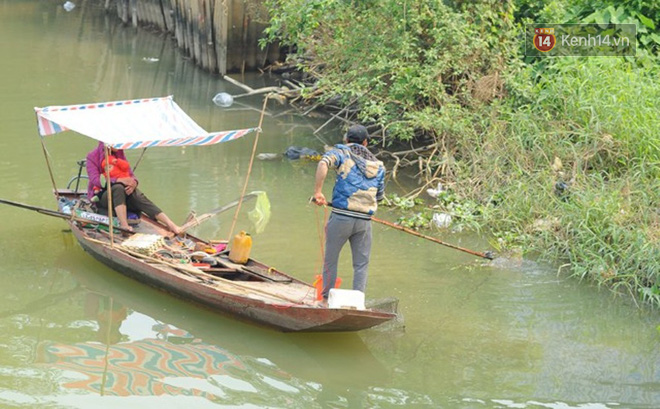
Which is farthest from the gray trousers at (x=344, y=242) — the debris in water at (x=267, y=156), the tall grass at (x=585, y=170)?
the debris in water at (x=267, y=156)

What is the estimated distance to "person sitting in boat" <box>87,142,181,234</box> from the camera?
959cm

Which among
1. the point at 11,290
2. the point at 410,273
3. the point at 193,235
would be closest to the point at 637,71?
the point at 410,273

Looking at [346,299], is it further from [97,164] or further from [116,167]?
[97,164]

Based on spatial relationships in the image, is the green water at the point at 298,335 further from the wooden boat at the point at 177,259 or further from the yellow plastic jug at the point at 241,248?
the yellow plastic jug at the point at 241,248

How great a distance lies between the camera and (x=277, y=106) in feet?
52.8

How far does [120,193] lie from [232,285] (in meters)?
1.84

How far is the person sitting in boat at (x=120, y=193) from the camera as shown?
9.59m

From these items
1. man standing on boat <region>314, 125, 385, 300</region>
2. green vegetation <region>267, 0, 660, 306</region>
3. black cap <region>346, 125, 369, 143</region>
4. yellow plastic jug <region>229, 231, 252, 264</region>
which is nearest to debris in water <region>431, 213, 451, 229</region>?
green vegetation <region>267, 0, 660, 306</region>

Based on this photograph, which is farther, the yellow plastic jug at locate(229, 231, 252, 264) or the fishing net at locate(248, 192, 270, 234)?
the fishing net at locate(248, 192, 270, 234)

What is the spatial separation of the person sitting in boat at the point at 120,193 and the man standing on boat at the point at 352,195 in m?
2.32

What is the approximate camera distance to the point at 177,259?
9.08m

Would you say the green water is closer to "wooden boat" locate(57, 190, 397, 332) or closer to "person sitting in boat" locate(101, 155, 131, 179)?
"wooden boat" locate(57, 190, 397, 332)

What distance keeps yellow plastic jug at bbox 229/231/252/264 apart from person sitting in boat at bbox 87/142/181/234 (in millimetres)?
921

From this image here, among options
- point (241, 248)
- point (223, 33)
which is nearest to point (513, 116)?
point (241, 248)
